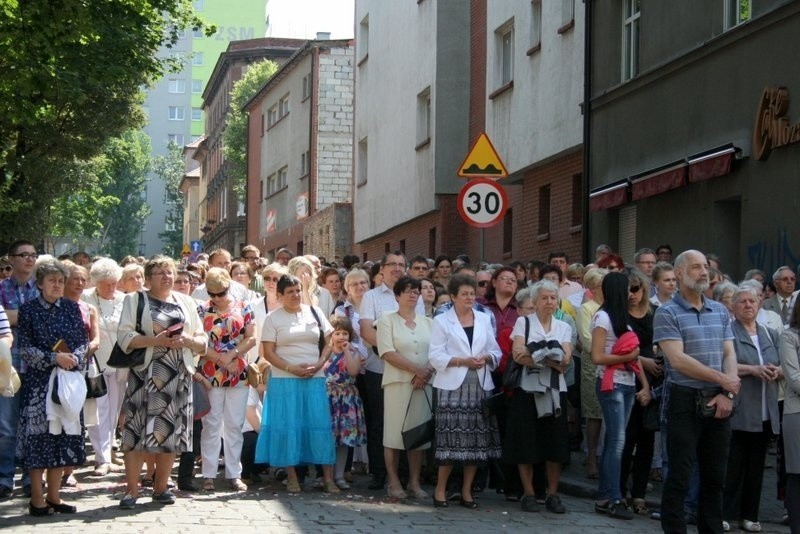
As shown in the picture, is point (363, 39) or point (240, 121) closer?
point (363, 39)

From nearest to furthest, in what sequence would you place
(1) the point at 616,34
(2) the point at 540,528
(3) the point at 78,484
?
(2) the point at 540,528
(3) the point at 78,484
(1) the point at 616,34

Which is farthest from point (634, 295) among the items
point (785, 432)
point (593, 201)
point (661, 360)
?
point (593, 201)

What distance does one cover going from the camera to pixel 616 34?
23.1m

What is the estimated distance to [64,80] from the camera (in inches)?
1069

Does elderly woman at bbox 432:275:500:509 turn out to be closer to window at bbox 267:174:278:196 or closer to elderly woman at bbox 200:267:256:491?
elderly woman at bbox 200:267:256:491

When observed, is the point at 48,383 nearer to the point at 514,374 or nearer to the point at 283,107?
the point at 514,374

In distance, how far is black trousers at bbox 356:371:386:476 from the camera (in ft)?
44.9

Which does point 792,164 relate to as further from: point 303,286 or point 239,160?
point 239,160

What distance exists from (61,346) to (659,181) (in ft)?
36.1

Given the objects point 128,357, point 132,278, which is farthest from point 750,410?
point 132,278

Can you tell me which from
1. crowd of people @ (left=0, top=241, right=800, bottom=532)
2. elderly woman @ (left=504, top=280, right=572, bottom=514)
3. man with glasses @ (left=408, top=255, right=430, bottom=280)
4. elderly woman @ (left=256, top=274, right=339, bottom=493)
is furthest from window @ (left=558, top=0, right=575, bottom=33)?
elderly woman @ (left=504, top=280, right=572, bottom=514)

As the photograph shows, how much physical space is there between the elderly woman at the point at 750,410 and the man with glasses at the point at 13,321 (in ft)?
18.7

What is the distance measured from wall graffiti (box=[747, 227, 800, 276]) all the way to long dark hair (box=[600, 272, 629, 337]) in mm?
5210

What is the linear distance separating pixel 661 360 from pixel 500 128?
16.4 metres
